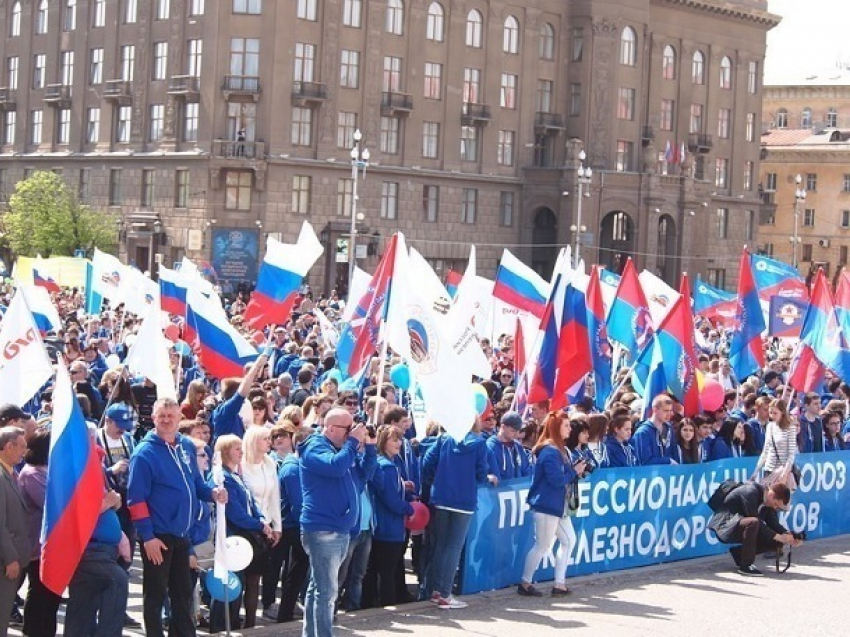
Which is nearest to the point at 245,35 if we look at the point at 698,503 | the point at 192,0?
the point at 192,0

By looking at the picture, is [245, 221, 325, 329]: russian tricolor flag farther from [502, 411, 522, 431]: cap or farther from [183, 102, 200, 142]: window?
[183, 102, 200, 142]: window

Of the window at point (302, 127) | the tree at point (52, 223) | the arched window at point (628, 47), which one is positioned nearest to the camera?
the tree at point (52, 223)

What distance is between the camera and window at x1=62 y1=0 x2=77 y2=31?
7019 centimetres

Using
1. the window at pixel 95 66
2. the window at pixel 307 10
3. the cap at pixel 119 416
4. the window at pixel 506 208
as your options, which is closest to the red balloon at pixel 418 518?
the cap at pixel 119 416

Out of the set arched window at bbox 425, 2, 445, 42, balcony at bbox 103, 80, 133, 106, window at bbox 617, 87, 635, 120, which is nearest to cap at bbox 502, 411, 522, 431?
balcony at bbox 103, 80, 133, 106

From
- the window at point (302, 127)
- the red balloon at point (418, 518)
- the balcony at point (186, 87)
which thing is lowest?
the red balloon at point (418, 518)

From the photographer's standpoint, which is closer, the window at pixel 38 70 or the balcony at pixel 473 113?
the balcony at pixel 473 113

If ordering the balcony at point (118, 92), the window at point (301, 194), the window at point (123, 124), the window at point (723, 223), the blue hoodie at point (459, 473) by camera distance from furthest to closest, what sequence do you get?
the window at point (723, 223) < the window at point (123, 124) < the balcony at point (118, 92) < the window at point (301, 194) < the blue hoodie at point (459, 473)

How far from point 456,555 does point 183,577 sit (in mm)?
3228

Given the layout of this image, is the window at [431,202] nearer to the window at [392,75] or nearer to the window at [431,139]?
the window at [431,139]

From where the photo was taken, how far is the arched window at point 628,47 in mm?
75688

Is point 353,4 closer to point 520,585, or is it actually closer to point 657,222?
point 657,222

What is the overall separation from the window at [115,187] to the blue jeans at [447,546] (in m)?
55.3

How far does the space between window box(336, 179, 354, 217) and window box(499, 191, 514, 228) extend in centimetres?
919
